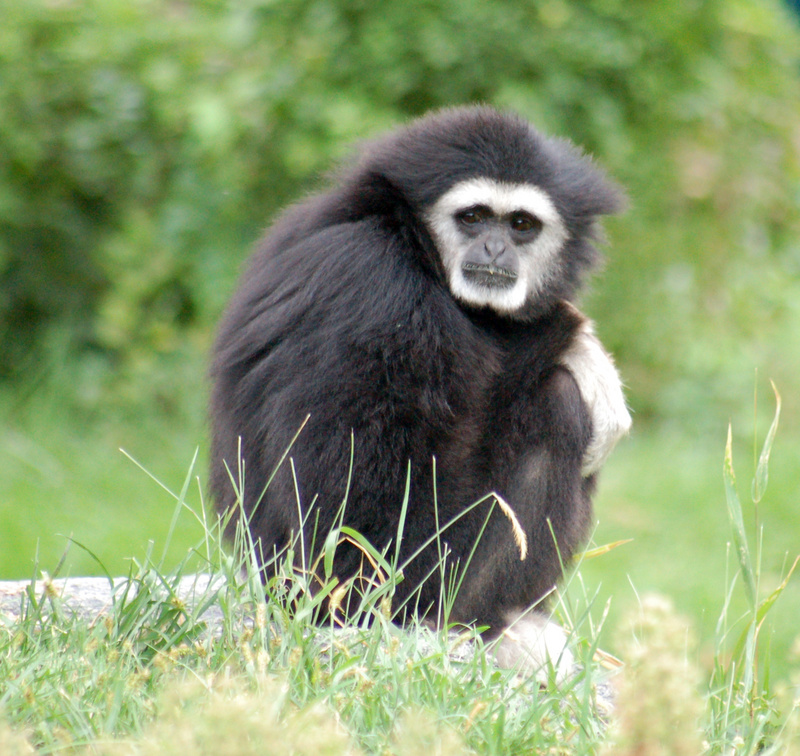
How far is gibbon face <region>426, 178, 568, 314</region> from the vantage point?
165 inches

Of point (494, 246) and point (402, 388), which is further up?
point (494, 246)

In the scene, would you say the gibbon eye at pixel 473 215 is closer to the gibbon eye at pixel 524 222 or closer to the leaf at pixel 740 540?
the gibbon eye at pixel 524 222

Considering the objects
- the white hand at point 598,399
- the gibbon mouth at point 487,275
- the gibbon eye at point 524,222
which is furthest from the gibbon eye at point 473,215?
the white hand at point 598,399

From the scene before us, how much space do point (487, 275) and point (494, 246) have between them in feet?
0.60

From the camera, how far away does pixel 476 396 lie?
389 cm

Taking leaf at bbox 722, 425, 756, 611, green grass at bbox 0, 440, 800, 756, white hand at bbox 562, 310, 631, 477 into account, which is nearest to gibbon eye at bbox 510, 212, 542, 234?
white hand at bbox 562, 310, 631, 477

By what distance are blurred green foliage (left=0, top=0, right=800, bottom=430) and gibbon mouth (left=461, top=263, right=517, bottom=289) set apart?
11.7 feet

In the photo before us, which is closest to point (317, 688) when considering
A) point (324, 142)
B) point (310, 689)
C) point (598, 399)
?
point (310, 689)

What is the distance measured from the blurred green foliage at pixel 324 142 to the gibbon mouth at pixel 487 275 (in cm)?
358

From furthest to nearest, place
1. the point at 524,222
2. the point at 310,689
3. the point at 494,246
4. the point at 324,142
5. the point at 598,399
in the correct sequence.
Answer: the point at 324,142
the point at 524,222
the point at 494,246
the point at 598,399
the point at 310,689

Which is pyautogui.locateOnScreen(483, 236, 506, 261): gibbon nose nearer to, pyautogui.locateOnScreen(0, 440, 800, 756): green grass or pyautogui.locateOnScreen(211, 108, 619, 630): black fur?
pyautogui.locateOnScreen(211, 108, 619, 630): black fur

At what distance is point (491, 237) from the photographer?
171 inches

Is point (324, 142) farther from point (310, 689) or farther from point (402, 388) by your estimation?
point (310, 689)

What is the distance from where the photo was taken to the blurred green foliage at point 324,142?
7891mm
